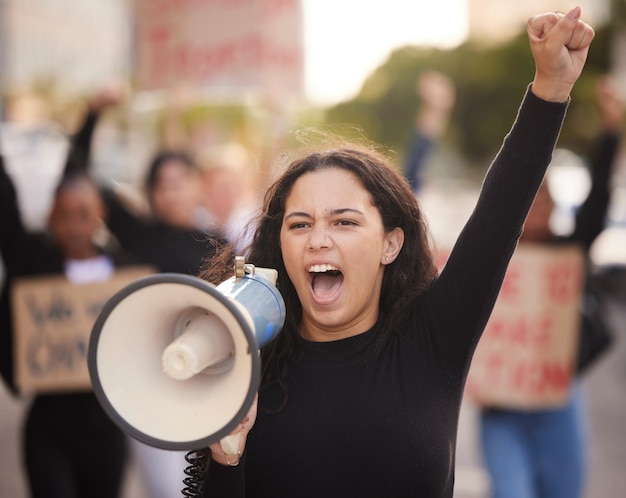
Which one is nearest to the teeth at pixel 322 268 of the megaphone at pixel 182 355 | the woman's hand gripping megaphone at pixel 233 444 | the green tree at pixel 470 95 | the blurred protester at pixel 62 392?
the megaphone at pixel 182 355

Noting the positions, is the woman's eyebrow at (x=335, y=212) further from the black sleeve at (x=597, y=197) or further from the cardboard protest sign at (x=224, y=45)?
the cardboard protest sign at (x=224, y=45)

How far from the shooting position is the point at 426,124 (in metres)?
4.21

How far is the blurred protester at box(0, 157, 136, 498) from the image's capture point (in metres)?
3.33

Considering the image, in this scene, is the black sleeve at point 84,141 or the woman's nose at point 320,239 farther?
the black sleeve at point 84,141

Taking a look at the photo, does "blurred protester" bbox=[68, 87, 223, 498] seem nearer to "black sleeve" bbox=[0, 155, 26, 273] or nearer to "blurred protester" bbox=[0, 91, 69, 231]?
"black sleeve" bbox=[0, 155, 26, 273]

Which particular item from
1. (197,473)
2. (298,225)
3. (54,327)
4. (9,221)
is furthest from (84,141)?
(197,473)

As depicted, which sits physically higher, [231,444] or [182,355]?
[182,355]

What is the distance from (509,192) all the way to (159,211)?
8.92 ft

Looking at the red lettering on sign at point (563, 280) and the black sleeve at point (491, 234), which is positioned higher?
the black sleeve at point (491, 234)

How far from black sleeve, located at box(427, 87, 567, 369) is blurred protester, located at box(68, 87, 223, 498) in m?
2.12

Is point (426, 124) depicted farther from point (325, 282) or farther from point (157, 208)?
point (325, 282)

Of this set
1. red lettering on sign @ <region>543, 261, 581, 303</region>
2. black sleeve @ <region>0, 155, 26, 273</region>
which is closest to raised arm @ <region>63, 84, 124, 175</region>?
black sleeve @ <region>0, 155, 26, 273</region>

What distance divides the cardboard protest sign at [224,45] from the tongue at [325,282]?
3.83 metres

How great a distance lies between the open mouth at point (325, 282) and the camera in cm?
174
